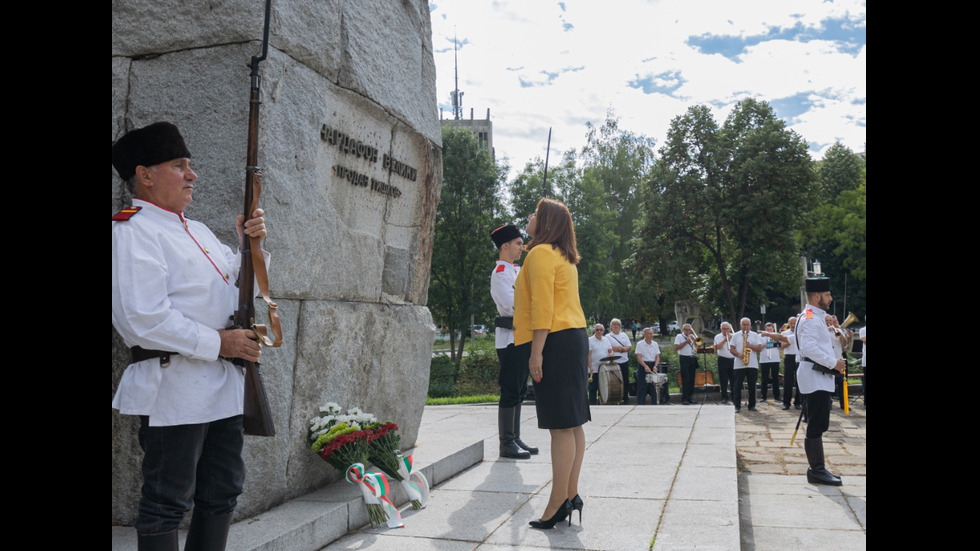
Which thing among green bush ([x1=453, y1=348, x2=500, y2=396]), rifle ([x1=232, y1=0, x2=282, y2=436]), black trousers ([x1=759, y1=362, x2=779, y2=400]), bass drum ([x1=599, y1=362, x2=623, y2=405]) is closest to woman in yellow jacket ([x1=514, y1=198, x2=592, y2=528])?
rifle ([x1=232, y1=0, x2=282, y2=436])

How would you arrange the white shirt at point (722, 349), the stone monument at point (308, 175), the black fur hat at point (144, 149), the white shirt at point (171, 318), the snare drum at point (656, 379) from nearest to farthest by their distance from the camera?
the white shirt at point (171, 318) < the black fur hat at point (144, 149) < the stone monument at point (308, 175) < the white shirt at point (722, 349) < the snare drum at point (656, 379)

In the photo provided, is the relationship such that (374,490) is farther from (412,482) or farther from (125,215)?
(125,215)

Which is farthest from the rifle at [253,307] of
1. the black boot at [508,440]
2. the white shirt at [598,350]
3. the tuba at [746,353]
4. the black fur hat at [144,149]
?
the white shirt at [598,350]

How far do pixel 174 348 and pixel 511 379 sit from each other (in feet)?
11.4

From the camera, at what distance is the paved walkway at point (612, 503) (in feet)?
12.2

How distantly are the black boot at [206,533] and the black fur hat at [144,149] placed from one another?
125 cm

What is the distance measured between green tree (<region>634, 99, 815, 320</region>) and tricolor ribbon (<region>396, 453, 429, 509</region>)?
84.6ft

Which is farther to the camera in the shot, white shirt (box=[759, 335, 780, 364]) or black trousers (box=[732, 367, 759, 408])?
white shirt (box=[759, 335, 780, 364])

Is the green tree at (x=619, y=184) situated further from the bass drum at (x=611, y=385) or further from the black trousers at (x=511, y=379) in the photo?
the black trousers at (x=511, y=379)

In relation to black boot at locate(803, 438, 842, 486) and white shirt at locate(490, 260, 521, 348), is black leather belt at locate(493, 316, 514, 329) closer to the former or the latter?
white shirt at locate(490, 260, 521, 348)

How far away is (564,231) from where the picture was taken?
13.3ft

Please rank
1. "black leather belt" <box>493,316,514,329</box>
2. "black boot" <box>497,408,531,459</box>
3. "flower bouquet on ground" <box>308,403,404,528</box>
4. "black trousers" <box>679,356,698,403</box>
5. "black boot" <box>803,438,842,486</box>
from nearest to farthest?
1. "flower bouquet on ground" <box>308,403,404,528</box>
2. "black leather belt" <box>493,316,514,329</box>
3. "black boot" <box>497,408,531,459</box>
4. "black boot" <box>803,438,842,486</box>
5. "black trousers" <box>679,356,698,403</box>

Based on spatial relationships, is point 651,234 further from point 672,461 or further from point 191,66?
point 191,66

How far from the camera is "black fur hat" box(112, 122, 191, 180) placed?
103 inches
